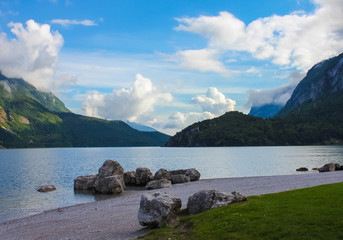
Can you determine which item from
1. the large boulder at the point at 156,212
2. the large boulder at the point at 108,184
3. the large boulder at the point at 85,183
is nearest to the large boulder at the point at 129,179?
the large boulder at the point at 108,184

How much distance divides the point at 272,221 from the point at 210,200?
Answer: 7033 mm

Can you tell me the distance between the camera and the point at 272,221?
17.5 m

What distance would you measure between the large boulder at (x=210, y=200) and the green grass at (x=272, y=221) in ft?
4.55

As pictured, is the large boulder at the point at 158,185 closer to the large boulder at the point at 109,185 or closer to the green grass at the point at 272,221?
the large boulder at the point at 109,185

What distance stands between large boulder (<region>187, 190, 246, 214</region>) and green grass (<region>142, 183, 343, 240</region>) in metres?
1.39

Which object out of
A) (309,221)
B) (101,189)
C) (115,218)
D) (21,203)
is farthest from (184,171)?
(309,221)

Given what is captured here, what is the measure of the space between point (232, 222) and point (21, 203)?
39.2 metres

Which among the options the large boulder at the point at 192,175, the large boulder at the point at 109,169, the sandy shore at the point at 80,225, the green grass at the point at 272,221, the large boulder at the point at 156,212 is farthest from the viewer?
the large boulder at the point at 192,175

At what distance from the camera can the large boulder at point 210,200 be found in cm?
2378

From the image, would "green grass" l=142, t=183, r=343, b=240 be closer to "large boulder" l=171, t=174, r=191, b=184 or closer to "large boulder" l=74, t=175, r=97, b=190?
"large boulder" l=171, t=174, r=191, b=184

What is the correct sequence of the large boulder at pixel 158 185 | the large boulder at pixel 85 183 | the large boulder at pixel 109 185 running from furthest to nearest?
the large boulder at pixel 85 183 < the large boulder at pixel 158 185 < the large boulder at pixel 109 185

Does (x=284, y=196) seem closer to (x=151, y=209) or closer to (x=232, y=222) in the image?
(x=232, y=222)

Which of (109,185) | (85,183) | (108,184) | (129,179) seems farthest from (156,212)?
(129,179)

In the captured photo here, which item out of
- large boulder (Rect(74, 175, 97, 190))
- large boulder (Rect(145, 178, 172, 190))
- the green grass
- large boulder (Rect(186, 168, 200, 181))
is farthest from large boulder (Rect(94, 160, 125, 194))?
the green grass
